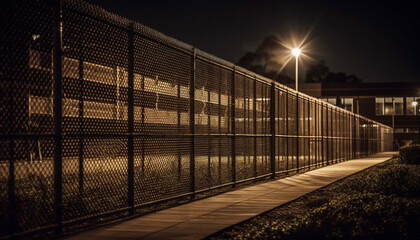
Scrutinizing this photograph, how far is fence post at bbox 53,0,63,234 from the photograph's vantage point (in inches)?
277

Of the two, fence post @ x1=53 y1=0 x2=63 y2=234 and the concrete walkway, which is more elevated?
fence post @ x1=53 y1=0 x2=63 y2=234

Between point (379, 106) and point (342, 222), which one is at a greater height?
point (379, 106)

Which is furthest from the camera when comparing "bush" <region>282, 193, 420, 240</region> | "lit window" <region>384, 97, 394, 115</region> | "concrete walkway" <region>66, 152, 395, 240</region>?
"lit window" <region>384, 97, 394, 115</region>

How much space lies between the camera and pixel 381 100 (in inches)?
3255

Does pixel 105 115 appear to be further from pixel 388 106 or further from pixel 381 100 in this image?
pixel 388 106

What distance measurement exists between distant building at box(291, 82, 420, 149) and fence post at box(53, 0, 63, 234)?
73.9 metres

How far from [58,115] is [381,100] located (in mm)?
80295

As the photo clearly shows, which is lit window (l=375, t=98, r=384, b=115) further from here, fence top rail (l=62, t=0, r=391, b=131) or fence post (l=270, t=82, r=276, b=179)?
fence top rail (l=62, t=0, r=391, b=131)

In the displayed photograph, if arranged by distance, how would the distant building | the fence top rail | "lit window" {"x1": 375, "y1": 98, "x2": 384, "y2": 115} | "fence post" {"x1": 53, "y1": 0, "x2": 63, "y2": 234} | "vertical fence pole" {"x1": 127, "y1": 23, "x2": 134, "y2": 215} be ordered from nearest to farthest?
"fence post" {"x1": 53, "y1": 0, "x2": 63, "y2": 234} < the fence top rail < "vertical fence pole" {"x1": 127, "y1": 23, "x2": 134, "y2": 215} < the distant building < "lit window" {"x1": 375, "y1": 98, "x2": 384, "y2": 115}

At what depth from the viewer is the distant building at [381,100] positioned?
266ft

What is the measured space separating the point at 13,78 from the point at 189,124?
5025mm

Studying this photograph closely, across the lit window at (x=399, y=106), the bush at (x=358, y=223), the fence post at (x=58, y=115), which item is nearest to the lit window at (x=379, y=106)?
the lit window at (x=399, y=106)

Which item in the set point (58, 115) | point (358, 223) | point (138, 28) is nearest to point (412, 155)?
point (138, 28)

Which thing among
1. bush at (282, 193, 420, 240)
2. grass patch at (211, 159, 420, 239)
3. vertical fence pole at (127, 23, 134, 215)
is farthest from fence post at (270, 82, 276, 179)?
vertical fence pole at (127, 23, 134, 215)
